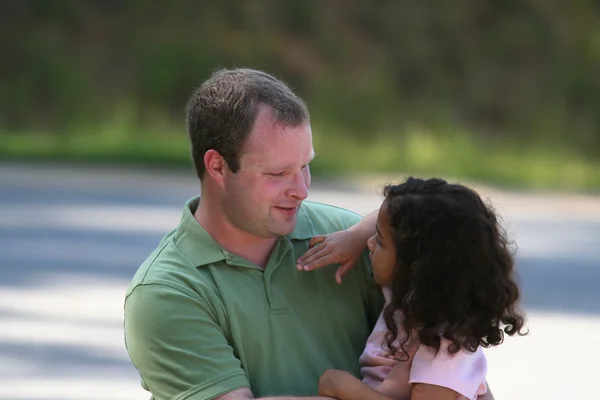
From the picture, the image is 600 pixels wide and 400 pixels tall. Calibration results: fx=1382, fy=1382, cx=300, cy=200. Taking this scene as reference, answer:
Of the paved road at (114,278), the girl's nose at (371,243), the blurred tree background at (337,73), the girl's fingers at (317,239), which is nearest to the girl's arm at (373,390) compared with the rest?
the girl's nose at (371,243)

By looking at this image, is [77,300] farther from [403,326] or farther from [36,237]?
[403,326]

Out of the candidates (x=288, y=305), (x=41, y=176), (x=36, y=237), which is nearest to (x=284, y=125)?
(x=288, y=305)

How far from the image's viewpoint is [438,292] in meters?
2.89

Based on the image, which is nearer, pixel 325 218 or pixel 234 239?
pixel 234 239

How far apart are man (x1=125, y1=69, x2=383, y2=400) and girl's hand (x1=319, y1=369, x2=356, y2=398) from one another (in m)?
0.12

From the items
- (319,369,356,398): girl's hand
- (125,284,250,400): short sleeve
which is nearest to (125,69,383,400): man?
(125,284,250,400): short sleeve

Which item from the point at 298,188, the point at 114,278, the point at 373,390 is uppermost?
the point at 114,278

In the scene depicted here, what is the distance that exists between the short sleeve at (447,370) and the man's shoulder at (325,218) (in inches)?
21.5

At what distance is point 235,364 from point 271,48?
1590 cm

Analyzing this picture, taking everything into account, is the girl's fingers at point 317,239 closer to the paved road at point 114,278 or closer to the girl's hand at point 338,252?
the girl's hand at point 338,252

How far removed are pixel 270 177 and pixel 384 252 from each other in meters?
0.30

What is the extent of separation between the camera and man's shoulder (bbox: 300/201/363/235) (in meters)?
3.35

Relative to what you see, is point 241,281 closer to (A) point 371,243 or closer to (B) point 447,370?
(A) point 371,243

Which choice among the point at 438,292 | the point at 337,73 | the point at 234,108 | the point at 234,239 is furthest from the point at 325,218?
the point at 337,73
